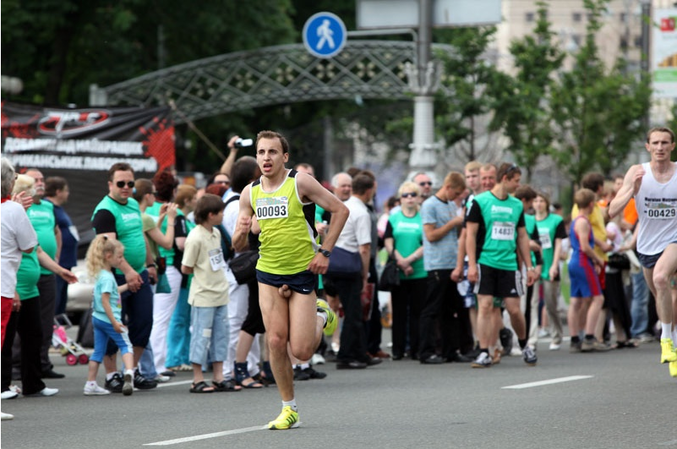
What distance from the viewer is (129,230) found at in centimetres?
1178

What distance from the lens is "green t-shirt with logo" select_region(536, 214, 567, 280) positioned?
16802 mm

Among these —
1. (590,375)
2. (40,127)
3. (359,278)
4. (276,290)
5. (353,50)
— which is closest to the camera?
(276,290)

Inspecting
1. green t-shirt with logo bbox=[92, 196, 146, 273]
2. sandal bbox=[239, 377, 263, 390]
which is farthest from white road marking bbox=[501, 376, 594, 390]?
green t-shirt with logo bbox=[92, 196, 146, 273]

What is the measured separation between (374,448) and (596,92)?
72.6 ft

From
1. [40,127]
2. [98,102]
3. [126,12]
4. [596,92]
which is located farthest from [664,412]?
[126,12]

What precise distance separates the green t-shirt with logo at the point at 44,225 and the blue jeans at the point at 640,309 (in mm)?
7811

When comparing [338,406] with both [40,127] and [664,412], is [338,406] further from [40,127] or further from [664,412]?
[40,127]

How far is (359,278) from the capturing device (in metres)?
13.8

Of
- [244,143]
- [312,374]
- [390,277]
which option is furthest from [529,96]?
[312,374]

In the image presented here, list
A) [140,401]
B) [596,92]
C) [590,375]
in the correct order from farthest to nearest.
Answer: [596,92] → [590,375] → [140,401]

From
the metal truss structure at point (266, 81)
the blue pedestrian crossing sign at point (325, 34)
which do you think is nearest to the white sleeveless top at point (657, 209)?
the blue pedestrian crossing sign at point (325, 34)

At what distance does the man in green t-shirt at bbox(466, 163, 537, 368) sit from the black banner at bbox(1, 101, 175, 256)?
23.4 ft

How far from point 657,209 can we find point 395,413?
3104 mm

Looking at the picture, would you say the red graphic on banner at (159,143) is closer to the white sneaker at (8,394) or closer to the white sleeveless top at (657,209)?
the white sneaker at (8,394)
